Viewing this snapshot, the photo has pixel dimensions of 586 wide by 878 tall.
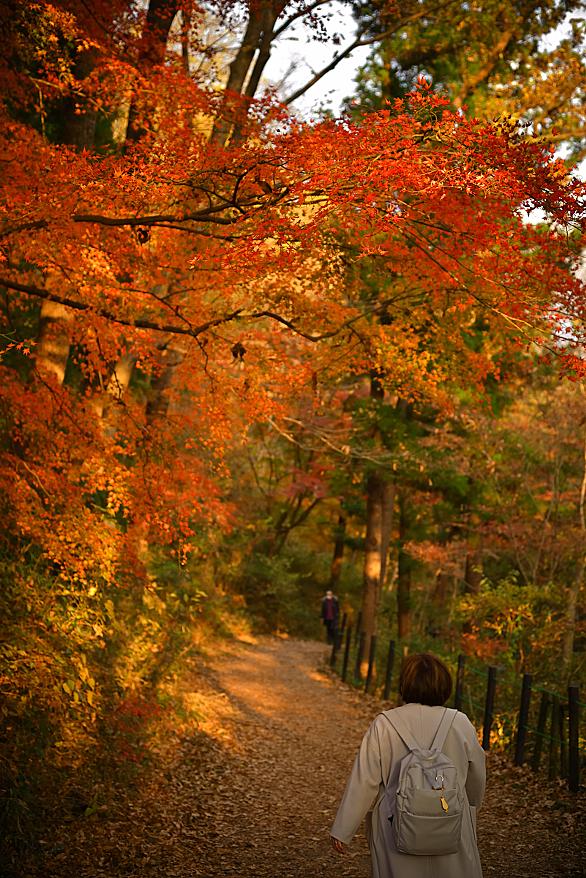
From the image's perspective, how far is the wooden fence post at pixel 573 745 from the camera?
7.08 m

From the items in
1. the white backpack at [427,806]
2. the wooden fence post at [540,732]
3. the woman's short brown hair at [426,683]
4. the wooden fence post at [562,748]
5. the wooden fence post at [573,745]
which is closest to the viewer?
the white backpack at [427,806]

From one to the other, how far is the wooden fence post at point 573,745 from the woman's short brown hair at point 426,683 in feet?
15.1

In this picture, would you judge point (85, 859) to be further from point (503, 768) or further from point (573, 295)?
point (573, 295)

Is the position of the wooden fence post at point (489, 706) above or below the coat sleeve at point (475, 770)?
below

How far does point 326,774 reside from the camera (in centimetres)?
884

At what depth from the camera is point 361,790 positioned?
3209mm

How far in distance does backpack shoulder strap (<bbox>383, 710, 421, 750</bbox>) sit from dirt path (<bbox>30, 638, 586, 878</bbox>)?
127 inches

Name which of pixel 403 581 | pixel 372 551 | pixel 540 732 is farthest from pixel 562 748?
pixel 403 581

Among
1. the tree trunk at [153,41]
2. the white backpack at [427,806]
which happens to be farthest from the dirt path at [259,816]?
the tree trunk at [153,41]

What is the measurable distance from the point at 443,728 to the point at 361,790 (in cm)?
46

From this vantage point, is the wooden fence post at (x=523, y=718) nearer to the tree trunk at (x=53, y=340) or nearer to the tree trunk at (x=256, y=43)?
the tree trunk at (x=53, y=340)

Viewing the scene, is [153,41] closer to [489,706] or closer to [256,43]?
[256,43]

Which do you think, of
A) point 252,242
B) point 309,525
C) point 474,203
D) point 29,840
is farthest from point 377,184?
point 309,525

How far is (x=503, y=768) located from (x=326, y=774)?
83.1 inches
